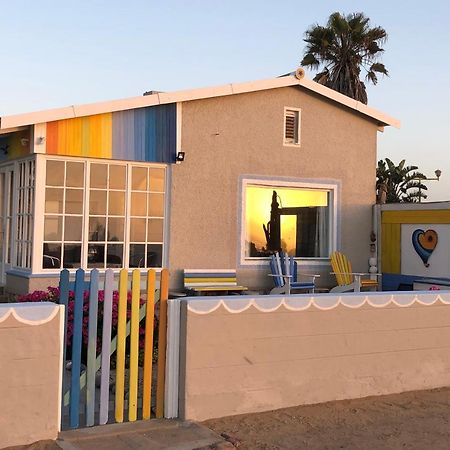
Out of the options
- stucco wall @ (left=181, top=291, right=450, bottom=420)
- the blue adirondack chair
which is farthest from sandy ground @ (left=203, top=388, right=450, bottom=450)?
the blue adirondack chair

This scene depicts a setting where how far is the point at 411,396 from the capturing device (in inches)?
A: 248

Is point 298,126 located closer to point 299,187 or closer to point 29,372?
point 299,187

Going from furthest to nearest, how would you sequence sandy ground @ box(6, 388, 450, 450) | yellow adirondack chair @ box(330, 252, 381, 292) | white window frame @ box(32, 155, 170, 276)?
yellow adirondack chair @ box(330, 252, 381, 292) < white window frame @ box(32, 155, 170, 276) < sandy ground @ box(6, 388, 450, 450)

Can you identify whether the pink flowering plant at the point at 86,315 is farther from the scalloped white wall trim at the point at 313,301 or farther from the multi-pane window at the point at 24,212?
the multi-pane window at the point at 24,212

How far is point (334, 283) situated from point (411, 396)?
19.3 ft

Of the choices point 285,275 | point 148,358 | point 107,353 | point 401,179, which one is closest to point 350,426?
point 148,358

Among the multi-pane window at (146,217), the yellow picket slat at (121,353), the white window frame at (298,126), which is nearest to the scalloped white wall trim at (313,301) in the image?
the yellow picket slat at (121,353)

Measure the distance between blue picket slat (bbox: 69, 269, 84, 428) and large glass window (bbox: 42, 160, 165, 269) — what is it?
16.4ft

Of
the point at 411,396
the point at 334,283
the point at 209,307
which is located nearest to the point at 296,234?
the point at 334,283

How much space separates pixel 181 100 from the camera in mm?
10508

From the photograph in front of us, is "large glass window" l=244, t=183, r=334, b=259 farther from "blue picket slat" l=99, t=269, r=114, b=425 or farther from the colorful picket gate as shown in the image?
"blue picket slat" l=99, t=269, r=114, b=425

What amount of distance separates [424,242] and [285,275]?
2.73 m

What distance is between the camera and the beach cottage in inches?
387

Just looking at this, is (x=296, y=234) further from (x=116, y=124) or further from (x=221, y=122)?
(x=116, y=124)
